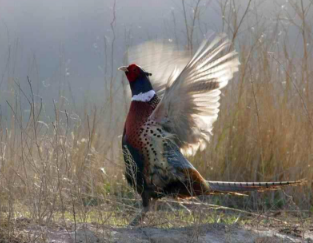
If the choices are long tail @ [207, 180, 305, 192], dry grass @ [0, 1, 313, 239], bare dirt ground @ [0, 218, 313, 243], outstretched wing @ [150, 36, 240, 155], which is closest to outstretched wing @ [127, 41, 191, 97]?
outstretched wing @ [150, 36, 240, 155]

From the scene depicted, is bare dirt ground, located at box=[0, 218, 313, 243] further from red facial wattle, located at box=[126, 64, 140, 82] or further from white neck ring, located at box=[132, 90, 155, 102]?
red facial wattle, located at box=[126, 64, 140, 82]

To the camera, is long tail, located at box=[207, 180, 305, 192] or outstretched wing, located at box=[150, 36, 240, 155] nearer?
outstretched wing, located at box=[150, 36, 240, 155]

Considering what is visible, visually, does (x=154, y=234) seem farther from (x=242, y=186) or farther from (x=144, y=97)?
(x=144, y=97)

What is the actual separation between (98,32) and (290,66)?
10438mm

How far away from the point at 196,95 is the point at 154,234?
1.09 metres

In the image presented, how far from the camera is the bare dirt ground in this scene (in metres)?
3.97

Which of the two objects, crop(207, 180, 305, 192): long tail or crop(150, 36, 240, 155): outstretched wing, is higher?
crop(150, 36, 240, 155): outstretched wing

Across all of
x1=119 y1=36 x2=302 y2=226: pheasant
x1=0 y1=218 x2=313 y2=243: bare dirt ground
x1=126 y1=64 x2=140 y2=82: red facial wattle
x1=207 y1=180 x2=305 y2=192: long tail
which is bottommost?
x1=0 y1=218 x2=313 y2=243: bare dirt ground

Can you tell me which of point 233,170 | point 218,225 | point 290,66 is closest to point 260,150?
point 233,170

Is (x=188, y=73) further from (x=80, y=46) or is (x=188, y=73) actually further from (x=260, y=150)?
(x=80, y=46)

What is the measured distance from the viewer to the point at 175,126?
505 cm

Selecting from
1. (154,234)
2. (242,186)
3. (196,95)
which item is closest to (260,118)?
(242,186)

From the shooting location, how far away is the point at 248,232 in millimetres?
4434

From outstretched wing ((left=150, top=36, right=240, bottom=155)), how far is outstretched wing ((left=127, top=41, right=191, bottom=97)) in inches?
9.9
